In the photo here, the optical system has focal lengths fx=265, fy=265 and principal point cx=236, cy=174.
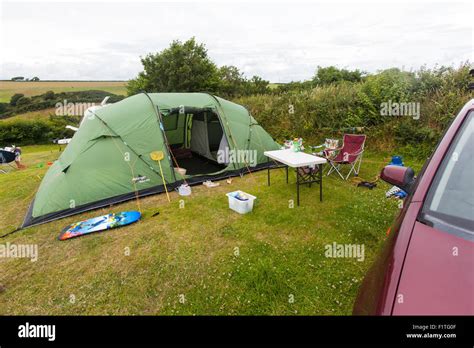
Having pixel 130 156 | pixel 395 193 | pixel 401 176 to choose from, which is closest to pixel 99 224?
pixel 130 156

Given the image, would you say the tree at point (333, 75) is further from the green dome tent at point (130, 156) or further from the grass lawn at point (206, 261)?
the grass lawn at point (206, 261)

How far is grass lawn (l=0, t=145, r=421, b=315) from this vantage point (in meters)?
2.79

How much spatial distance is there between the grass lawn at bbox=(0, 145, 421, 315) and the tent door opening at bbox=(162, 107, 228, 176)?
7.57 feet

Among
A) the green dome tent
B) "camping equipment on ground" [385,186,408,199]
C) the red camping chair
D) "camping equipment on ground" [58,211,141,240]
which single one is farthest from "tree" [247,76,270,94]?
"camping equipment on ground" [58,211,141,240]

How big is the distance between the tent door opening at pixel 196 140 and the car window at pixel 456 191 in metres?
5.47

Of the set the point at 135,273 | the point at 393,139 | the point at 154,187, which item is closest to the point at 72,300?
the point at 135,273

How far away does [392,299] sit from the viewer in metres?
1.12

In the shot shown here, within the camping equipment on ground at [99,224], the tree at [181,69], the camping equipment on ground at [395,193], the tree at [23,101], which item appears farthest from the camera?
the tree at [23,101]

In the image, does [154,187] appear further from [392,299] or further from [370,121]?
[370,121]

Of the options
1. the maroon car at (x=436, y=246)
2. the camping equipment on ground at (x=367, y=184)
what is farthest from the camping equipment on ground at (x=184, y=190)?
the maroon car at (x=436, y=246)

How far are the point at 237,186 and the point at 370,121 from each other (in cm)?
489

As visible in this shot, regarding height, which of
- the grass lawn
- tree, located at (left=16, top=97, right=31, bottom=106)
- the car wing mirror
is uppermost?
tree, located at (left=16, top=97, right=31, bottom=106)

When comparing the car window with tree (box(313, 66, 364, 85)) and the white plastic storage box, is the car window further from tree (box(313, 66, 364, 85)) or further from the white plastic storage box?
tree (box(313, 66, 364, 85))

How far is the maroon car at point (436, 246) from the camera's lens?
1.07 metres
